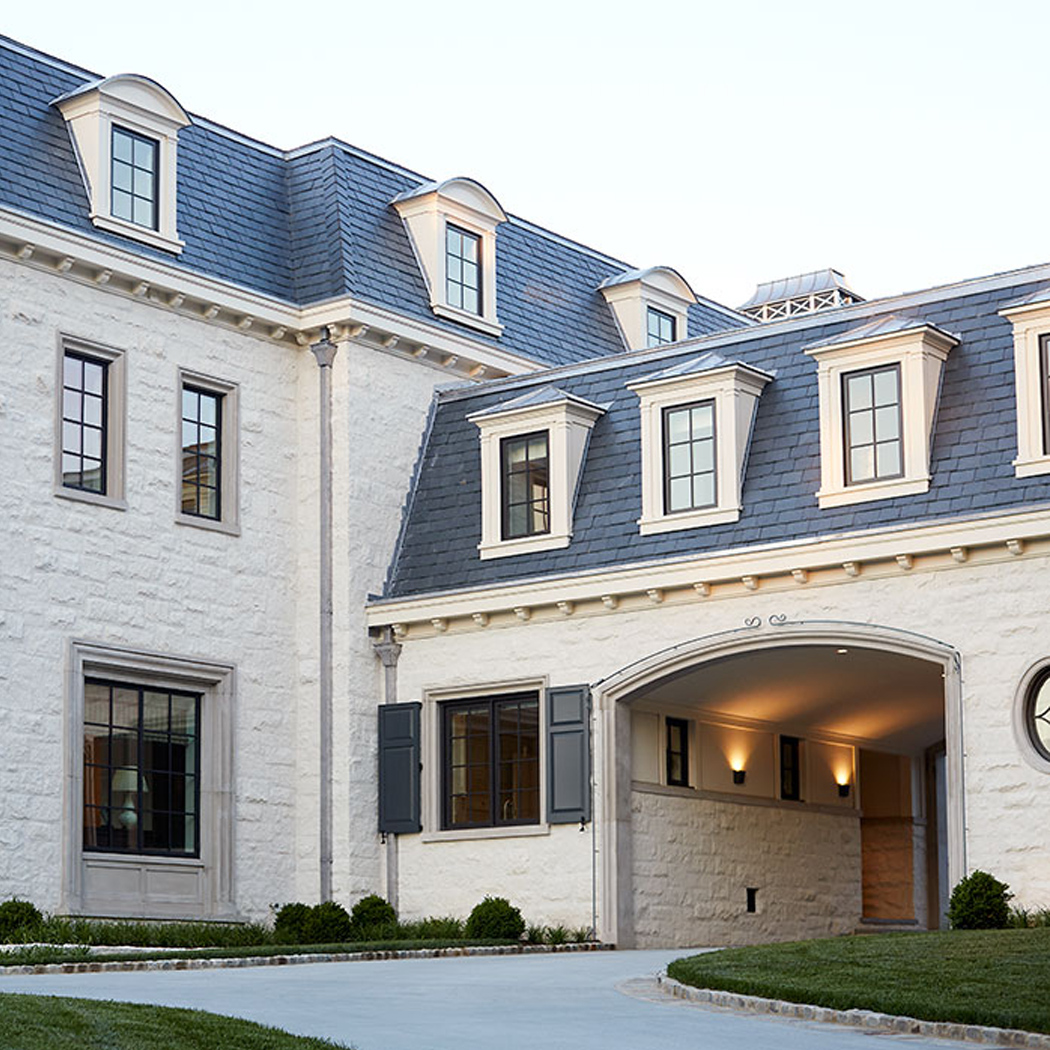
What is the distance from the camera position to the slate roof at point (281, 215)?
20.8m

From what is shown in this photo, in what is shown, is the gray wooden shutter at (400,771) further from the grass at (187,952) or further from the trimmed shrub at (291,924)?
the grass at (187,952)

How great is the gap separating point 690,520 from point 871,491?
201 cm

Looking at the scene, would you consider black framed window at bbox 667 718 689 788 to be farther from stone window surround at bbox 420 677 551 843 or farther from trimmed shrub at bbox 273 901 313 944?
trimmed shrub at bbox 273 901 313 944

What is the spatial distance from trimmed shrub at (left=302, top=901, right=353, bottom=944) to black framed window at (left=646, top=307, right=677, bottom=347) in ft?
33.6

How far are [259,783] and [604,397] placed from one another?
5.56 meters

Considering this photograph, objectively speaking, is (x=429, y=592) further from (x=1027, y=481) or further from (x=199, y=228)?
(x=1027, y=481)

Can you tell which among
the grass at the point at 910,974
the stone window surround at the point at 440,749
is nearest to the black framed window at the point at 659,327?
the stone window surround at the point at 440,749

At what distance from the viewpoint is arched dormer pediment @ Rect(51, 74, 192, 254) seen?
69.2 feet

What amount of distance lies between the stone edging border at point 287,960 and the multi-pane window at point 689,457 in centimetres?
454

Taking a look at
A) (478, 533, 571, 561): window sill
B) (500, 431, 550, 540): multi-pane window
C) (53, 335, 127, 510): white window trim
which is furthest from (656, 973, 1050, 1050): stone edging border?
(53, 335, 127, 510): white window trim

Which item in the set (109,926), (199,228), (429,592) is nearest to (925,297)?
(429,592)

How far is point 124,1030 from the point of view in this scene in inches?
413

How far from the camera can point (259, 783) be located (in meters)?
22.0

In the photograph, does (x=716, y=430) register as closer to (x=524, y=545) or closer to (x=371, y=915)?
(x=524, y=545)
